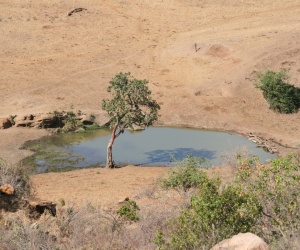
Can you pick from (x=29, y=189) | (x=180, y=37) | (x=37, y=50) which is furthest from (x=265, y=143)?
(x=37, y=50)

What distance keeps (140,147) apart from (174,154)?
2.50 meters

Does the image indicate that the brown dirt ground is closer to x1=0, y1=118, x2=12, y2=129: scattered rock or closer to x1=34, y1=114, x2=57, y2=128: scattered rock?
x1=0, y1=118, x2=12, y2=129: scattered rock

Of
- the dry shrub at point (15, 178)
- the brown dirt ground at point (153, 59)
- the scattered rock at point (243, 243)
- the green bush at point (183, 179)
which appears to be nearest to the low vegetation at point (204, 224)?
the scattered rock at point (243, 243)

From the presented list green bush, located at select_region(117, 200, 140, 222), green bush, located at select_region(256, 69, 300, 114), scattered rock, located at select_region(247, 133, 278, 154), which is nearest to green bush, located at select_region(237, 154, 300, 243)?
green bush, located at select_region(117, 200, 140, 222)

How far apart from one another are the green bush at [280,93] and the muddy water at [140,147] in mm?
4986

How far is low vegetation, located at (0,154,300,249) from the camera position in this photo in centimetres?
1203

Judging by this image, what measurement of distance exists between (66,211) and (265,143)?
22310mm

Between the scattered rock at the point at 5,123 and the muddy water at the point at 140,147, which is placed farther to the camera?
the scattered rock at the point at 5,123

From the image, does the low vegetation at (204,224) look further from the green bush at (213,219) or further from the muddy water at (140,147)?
the muddy water at (140,147)

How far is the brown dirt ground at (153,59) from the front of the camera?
38812mm

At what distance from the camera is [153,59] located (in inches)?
1982

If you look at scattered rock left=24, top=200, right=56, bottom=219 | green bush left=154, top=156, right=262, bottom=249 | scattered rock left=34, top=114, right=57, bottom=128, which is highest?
green bush left=154, top=156, right=262, bottom=249

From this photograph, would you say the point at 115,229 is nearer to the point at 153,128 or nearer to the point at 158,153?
the point at 158,153

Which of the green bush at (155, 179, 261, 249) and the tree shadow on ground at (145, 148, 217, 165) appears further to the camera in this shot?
the tree shadow on ground at (145, 148, 217, 165)
